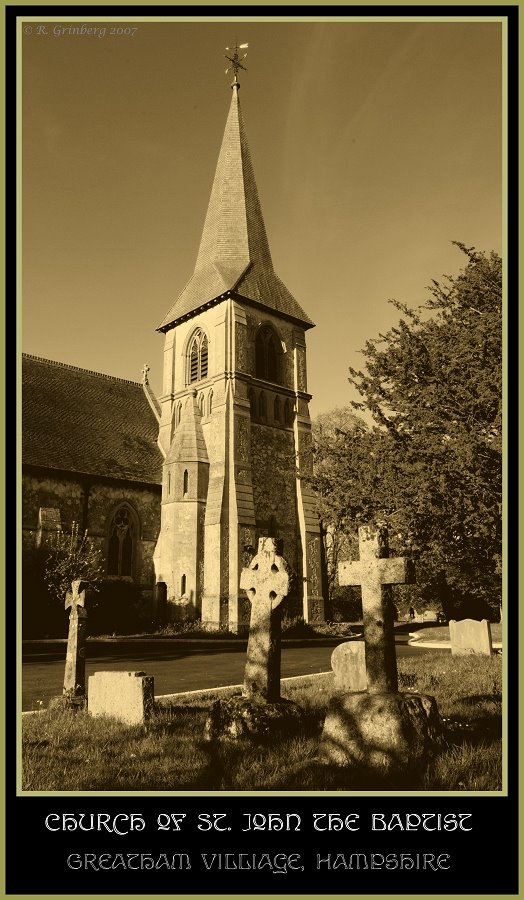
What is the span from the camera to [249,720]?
598cm

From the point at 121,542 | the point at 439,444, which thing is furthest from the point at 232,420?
the point at 439,444

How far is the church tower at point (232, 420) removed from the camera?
2567 cm

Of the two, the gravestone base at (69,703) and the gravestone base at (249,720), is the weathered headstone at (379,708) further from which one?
the gravestone base at (69,703)

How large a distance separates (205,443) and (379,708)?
23240mm

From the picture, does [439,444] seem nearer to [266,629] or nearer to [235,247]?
[266,629]

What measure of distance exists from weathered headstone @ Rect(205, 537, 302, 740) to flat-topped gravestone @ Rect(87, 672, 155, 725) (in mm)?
1181

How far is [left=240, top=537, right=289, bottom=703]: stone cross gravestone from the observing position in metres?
6.62

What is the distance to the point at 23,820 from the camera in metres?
3.37

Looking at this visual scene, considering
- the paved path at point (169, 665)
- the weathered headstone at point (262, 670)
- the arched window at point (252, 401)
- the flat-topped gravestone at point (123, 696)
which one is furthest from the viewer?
the arched window at point (252, 401)

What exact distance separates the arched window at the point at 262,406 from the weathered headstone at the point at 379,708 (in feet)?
77.0

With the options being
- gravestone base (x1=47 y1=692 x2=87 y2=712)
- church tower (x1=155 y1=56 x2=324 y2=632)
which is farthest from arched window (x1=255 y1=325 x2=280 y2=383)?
gravestone base (x1=47 y1=692 x2=87 y2=712)

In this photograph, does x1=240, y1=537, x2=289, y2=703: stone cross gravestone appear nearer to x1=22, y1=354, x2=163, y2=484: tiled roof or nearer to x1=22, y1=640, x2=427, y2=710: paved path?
x1=22, y1=640, x2=427, y2=710: paved path

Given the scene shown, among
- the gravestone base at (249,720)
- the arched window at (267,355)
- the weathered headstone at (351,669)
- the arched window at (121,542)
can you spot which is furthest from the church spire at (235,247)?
the gravestone base at (249,720)

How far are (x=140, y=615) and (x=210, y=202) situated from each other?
22763mm
